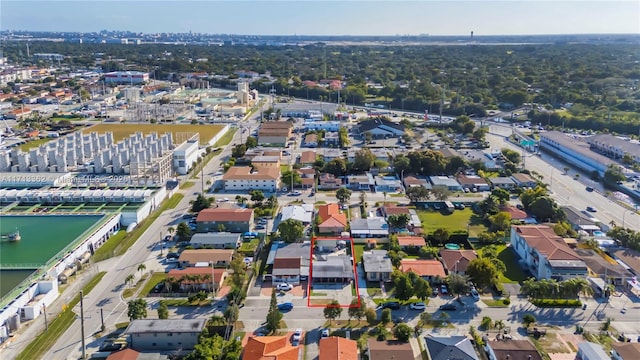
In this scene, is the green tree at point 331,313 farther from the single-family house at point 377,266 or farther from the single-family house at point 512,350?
the single-family house at point 512,350

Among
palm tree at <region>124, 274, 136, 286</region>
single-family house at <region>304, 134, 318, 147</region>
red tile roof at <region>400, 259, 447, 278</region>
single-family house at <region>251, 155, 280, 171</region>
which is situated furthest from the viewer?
single-family house at <region>304, 134, 318, 147</region>

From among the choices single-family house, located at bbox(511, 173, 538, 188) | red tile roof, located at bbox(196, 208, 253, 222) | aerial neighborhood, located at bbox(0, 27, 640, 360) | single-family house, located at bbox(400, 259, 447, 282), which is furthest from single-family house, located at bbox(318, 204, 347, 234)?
single-family house, located at bbox(511, 173, 538, 188)

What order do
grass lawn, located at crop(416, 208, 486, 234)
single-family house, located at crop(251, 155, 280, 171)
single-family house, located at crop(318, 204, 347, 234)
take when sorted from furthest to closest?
single-family house, located at crop(251, 155, 280, 171) → grass lawn, located at crop(416, 208, 486, 234) → single-family house, located at crop(318, 204, 347, 234)

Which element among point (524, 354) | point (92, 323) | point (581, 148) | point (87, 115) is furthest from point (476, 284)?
point (87, 115)

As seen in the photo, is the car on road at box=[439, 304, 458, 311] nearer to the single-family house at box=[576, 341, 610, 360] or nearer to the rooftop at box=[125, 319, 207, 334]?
the single-family house at box=[576, 341, 610, 360]

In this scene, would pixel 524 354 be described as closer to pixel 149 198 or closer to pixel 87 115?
pixel 149 198

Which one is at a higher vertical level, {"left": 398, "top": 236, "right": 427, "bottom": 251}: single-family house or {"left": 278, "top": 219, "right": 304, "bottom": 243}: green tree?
{"left": 278, "top": 219, "right": 304, "bottom": 243}: green tree

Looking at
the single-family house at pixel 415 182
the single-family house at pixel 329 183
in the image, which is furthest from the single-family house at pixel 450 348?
the single-family house at pixel 329 183

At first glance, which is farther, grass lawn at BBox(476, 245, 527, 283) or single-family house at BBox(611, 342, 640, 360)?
grass lawn at BBox(476, 245, 527, 283)
